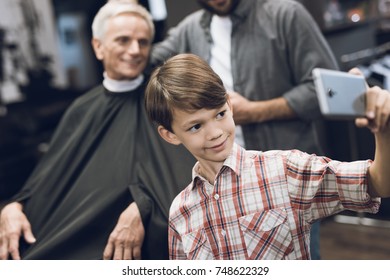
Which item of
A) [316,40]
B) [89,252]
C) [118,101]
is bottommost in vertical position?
[89,252]

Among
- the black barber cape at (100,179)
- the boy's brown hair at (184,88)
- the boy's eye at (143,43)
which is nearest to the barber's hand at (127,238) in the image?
the black barber cape at (100,179)

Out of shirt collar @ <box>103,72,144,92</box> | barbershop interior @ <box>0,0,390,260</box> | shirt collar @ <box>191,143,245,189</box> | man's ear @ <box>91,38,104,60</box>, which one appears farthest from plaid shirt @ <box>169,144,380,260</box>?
man's ear @ <box>91,38,104,60</box>

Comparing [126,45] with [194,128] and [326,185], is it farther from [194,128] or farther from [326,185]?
[326,185]

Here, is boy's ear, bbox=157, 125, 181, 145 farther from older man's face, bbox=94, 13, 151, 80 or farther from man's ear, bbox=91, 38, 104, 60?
man's ear, bbox=91, 38, 104, 60

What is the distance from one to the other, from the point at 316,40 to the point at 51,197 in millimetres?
1032

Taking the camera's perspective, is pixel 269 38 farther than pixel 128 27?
No

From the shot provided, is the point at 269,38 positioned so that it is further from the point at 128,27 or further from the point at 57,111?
the point at 57,111

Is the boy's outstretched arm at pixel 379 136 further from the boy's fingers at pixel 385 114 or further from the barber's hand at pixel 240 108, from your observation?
the barber's hand at pixel 240 108

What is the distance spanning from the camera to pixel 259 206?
1203 mm

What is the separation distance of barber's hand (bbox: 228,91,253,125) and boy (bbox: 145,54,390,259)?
0.75 feet

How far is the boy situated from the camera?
3.55 ft

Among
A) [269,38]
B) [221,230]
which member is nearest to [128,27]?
[269,38]


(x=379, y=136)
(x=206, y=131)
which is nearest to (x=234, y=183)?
(x=206, y=131)
